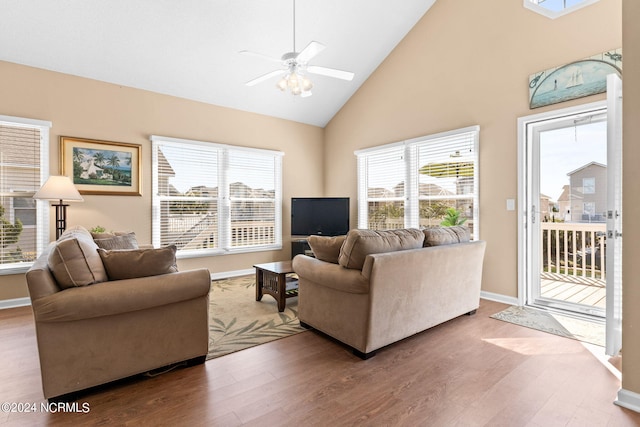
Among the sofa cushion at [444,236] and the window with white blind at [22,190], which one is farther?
the window with white blind at [22,190]

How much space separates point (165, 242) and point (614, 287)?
16.4ft

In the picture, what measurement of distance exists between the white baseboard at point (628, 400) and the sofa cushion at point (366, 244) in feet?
5.00

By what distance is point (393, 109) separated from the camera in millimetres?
5094

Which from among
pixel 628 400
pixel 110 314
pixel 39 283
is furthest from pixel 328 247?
pixel 628 400

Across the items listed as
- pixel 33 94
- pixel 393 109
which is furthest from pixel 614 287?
pixel 33 94

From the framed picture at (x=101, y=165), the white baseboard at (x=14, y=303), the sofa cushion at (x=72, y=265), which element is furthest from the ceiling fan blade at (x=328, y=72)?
the white baseboard at (x=14, y=303)

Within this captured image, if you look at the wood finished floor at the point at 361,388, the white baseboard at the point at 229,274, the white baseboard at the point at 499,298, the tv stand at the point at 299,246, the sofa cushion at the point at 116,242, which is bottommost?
the wood finished floor at the point at 361,388

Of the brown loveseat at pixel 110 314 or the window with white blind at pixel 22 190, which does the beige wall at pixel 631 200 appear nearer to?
the brown loveseat at pixel 110 314

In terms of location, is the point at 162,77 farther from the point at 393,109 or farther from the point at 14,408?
the point at 14,408

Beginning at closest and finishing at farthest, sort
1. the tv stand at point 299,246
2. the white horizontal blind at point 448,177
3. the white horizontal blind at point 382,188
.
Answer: the white horizontal blind at point 448,177, the white horizontal blind at point 382,188, the tv stand at point 299,246

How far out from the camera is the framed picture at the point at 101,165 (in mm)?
3964

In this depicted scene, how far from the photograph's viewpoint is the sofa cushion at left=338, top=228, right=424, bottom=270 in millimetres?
2416

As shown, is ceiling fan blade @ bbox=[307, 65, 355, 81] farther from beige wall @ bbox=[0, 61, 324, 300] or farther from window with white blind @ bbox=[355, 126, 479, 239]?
beige wall @ bbox=[0, 61, 324, 300]

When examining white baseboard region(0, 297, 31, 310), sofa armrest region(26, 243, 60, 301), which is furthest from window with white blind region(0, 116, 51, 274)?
sofa armrest region(26, 243, 60, 301)
